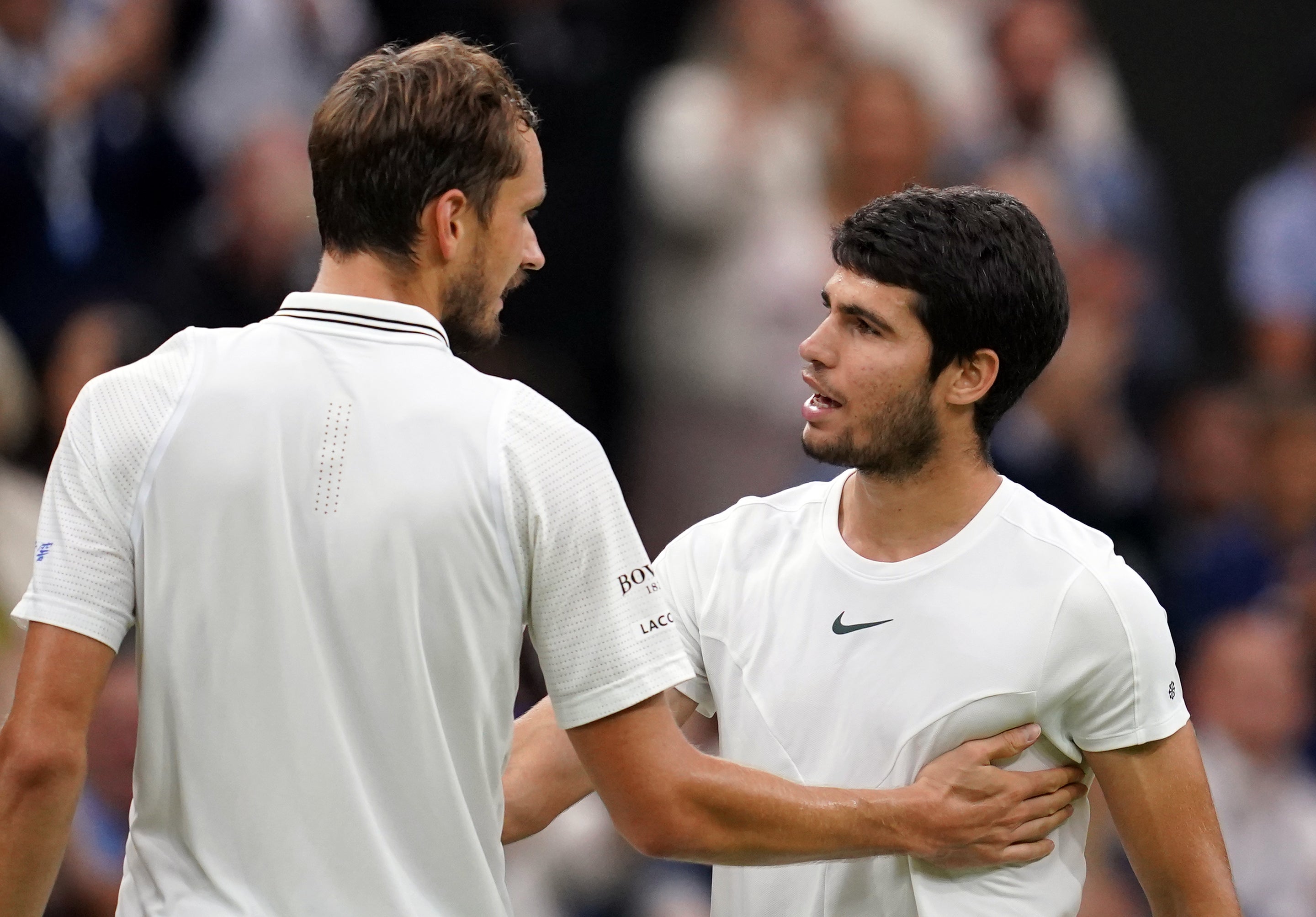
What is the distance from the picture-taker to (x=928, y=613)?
2.62 m

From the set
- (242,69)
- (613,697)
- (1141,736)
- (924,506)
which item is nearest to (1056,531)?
(924,506)

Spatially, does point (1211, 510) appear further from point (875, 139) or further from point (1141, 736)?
point (1141, 736)

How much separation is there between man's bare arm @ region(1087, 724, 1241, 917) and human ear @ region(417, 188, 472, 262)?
50.0 inches

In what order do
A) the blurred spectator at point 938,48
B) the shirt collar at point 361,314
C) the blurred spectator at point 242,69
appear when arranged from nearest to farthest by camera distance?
the shirt collar at point 361,314 → the blurred spectator at point 242,69 → the blurred spectator at point 938,48

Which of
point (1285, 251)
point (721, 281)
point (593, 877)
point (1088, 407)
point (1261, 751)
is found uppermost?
point (721, 281)

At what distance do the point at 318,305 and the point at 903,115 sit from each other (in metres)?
4.94

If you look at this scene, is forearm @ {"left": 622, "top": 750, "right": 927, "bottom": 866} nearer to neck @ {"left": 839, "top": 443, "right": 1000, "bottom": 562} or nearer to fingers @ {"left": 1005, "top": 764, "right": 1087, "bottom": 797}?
fingers @ {"left": 1005, "top": 764, "right": 1087, "bottom": 797}

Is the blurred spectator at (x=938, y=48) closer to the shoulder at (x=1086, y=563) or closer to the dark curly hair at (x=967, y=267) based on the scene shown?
the dark curly hair at (x=967, y=267)

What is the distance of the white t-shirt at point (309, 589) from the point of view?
201 cm

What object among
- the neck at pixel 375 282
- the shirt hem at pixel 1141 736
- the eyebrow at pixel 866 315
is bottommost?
the shirt hem at pixel 1141 736

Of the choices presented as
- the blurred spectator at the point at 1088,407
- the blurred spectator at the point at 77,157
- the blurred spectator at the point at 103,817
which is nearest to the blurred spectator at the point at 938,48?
the blurred spectator at the point at 1088,407

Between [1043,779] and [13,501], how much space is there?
3850mm

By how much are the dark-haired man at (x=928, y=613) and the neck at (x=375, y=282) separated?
0.80 metres

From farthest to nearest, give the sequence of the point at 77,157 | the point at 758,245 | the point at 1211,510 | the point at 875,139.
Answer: the point at 1211,510 < the point at 875,139 < the point at 758,245 < the point at 77,157
